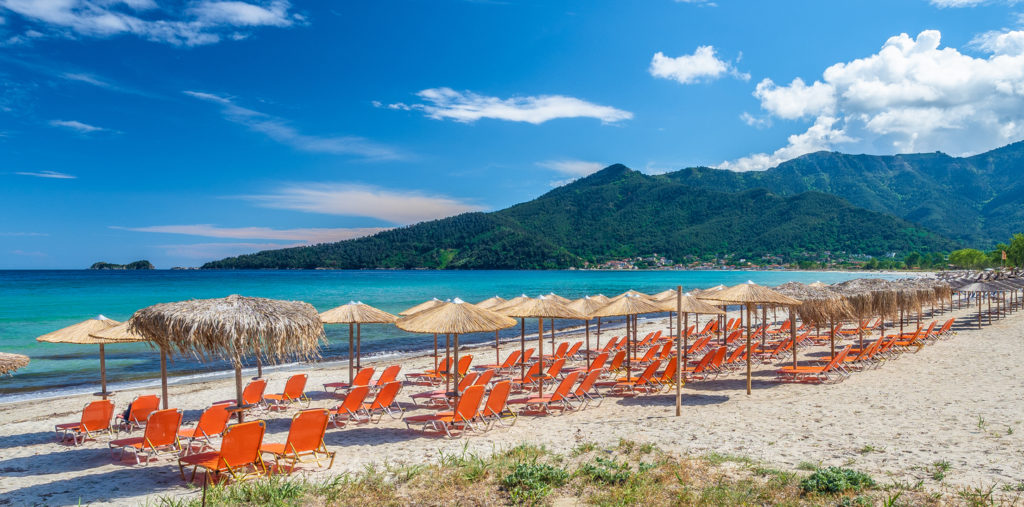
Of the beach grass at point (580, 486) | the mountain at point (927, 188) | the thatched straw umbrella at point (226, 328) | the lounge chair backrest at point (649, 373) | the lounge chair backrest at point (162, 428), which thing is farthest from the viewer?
the mountain at point (927, 188)

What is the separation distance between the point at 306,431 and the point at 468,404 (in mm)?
2276

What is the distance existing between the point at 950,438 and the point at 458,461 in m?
5.36

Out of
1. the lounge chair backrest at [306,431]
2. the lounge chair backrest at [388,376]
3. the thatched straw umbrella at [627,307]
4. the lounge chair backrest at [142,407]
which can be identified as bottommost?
the lounge chair backrest at [388,376]

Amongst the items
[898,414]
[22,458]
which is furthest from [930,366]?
[22,458]

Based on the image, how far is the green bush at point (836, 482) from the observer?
448 centimetres

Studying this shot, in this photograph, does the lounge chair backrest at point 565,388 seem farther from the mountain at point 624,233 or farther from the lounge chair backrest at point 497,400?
the mountain at point 624,233

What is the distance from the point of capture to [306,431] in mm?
5500

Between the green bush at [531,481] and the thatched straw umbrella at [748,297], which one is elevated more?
the thatched straw umbrella at [748,297]

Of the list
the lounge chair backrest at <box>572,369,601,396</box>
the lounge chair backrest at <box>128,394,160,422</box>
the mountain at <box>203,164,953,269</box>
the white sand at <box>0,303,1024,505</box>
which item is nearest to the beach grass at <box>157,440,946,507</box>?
the white sand at <box>0,303,1024,505</box>

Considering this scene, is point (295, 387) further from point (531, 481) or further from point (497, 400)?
point (531, 481)

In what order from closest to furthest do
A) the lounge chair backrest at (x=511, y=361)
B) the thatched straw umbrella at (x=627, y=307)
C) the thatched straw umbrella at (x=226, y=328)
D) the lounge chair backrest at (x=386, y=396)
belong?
the thatched straw umbrella at (x=226, y=328) < the lounge chair backrest at (x=386, y=396) < the thatched straw umbrella at (x=627, y=307) < the lounge chair backrest at (x=511, y=361)

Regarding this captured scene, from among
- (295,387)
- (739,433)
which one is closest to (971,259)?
(739,433)

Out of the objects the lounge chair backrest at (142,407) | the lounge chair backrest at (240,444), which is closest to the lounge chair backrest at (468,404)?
the lounge chair backrest at (240,444)

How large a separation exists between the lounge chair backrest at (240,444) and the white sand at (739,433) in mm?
567
